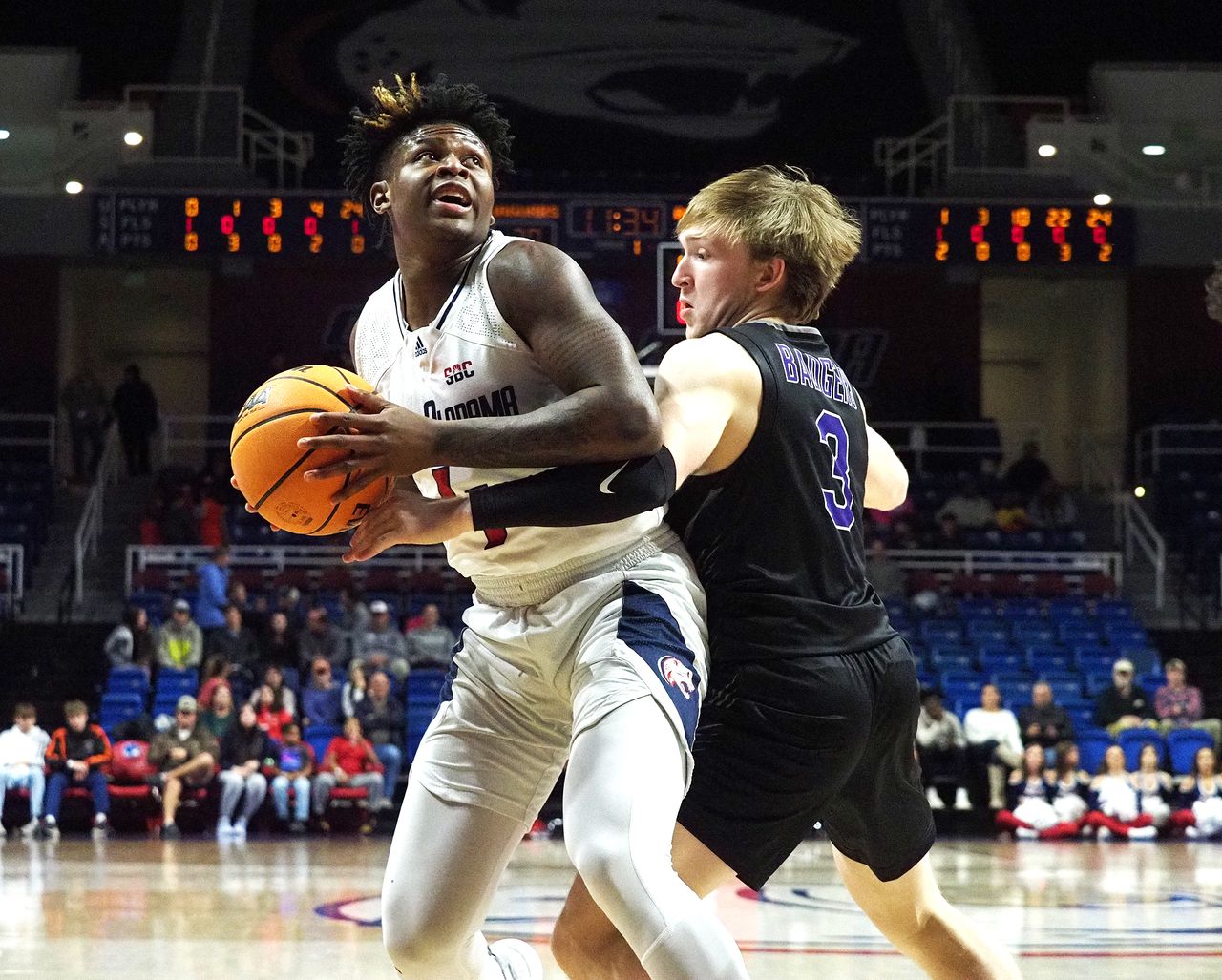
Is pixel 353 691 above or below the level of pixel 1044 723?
above

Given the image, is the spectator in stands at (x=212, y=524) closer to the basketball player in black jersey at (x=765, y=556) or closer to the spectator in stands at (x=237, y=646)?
the spectator in stands at (x=237, y=646)

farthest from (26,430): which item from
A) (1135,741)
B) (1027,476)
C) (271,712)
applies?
(1135,741)

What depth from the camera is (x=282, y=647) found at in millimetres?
15141

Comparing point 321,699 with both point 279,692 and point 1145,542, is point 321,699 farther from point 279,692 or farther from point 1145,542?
point 1145,542

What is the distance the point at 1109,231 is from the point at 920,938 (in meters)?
13.7

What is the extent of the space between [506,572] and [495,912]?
4.74 metres

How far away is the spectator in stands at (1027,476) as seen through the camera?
66.1ft

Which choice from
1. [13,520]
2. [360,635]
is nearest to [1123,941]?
Answer: [360,635]

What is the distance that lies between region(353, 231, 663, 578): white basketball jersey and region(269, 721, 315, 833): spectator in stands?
404 inches

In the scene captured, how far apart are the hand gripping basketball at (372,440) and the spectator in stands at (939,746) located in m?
11.0

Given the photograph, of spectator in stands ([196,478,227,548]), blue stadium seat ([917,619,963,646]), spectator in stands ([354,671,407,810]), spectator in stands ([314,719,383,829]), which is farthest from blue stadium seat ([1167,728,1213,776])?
spectator in stands ([196,478,227,548])

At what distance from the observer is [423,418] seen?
11.0ft

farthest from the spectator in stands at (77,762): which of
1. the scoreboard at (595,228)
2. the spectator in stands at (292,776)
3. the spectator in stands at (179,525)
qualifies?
the scoreboard at (595,228)

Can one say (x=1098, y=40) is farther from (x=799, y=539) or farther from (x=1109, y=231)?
(x=799, y=539)
